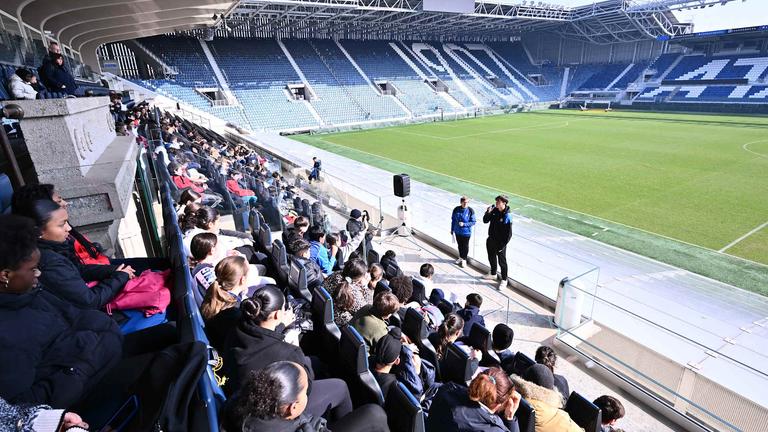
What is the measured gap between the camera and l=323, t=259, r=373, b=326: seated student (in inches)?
148

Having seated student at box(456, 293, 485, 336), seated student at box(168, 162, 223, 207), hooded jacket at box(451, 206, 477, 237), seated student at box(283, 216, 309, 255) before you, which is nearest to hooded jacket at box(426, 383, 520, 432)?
seated student at box(456, 293, 485, 336)

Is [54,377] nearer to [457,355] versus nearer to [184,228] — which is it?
[457,355]

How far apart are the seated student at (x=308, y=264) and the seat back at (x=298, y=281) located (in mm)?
78

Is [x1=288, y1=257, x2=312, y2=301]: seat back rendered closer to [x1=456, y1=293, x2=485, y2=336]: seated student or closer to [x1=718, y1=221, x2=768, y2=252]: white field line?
[x1=456, y1=293, x2=485, y2=336]: seated student

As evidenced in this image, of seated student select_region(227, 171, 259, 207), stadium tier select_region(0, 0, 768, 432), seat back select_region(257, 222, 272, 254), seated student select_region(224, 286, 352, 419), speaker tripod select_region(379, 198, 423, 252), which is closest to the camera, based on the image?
stadium tier select_region(0, 0, 768, 432)

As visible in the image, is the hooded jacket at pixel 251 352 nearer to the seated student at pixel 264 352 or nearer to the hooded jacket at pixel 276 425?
the seated student at pixel 264 352

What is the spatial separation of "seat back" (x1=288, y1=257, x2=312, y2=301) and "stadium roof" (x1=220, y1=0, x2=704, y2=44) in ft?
91.3

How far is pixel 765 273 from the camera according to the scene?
345 inches

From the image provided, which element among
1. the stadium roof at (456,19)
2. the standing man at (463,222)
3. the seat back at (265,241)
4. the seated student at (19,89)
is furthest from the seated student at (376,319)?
the stadium roof at (456,19)

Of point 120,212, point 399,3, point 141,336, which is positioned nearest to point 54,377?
point 141,336

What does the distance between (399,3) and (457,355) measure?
35007 mm

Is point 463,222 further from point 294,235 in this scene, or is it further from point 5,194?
point 5,194

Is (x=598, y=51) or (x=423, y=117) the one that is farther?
(x=598, y=51)

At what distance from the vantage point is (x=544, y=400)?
9.95ft
